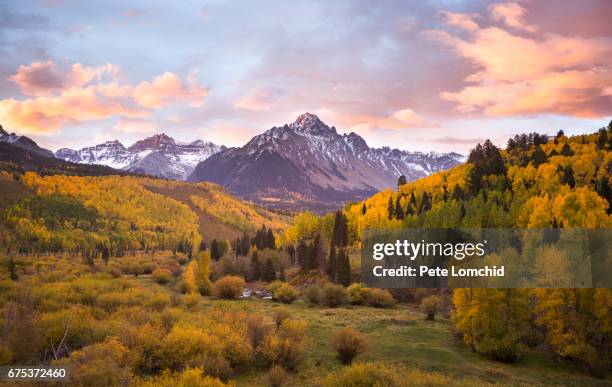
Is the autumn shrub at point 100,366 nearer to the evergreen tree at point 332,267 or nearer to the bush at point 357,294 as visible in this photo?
the bush at point 357,294

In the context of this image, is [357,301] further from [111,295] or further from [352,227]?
[352,227]

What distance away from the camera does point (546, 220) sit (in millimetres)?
81812

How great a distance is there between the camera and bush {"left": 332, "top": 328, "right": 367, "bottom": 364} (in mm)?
43656

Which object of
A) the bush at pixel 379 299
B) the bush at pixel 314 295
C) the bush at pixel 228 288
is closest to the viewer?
the bush at pixel 379 299

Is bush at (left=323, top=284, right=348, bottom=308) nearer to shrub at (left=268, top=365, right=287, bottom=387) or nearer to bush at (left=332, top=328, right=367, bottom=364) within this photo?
bush at (left=332, top=328, right=367, bottom=364)

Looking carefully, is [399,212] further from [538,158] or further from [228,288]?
[228,288]

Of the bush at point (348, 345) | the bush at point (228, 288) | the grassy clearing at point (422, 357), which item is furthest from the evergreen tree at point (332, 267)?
the bush at point (348, 345)

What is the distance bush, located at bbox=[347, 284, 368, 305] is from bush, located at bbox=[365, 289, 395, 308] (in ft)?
3.07

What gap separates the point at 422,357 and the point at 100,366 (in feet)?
112

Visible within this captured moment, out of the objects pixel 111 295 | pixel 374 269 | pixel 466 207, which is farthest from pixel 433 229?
pixel 111 295

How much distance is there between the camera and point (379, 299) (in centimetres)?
8462

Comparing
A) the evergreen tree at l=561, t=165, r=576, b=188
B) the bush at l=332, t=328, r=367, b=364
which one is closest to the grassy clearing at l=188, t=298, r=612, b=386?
the bush at l=332, t=328, r=367, b=364

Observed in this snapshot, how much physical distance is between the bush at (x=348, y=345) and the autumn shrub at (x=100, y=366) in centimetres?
2173

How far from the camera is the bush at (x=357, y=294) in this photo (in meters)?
86.2
